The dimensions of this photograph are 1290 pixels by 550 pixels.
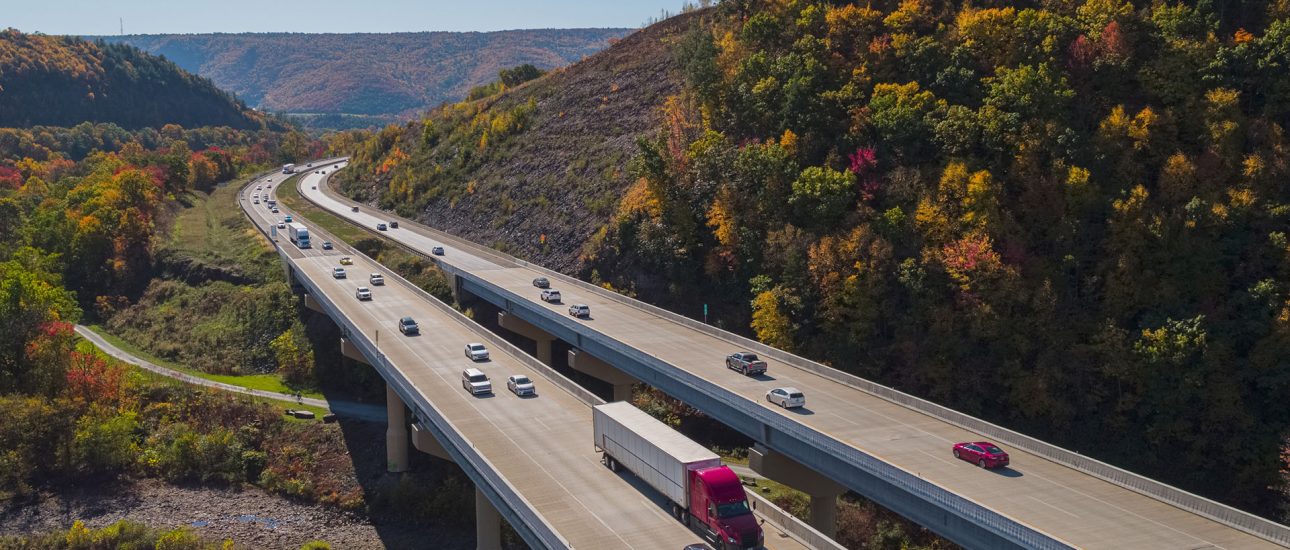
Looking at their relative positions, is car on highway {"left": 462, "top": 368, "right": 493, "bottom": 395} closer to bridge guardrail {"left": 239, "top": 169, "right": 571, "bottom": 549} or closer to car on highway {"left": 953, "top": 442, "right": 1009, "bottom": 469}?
bridge guardrail {"left": 239, "top": 169, "right": 571, "bottom": 549}

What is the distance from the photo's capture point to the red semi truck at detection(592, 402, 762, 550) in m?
37.0

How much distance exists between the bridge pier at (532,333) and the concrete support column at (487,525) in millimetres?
27913

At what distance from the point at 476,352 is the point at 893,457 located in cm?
3257

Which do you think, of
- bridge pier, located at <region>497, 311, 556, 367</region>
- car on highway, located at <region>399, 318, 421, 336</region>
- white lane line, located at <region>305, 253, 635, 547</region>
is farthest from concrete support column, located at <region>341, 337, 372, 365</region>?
bridge pier, located at <region>497, 311, 556, 367</region>

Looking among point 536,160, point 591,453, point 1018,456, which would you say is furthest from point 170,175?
point 1018,456

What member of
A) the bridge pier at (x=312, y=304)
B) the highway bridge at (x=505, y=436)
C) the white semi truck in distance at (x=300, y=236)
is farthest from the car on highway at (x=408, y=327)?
the white semi truck in distance at (x=300, y=236)

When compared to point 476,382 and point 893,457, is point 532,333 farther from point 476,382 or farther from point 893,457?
point 893,457

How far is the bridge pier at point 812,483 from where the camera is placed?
4859 cm

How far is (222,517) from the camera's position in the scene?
63625 mm

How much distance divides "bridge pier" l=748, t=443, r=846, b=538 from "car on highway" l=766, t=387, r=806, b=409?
8.63 ft

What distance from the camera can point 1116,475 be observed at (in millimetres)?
40344

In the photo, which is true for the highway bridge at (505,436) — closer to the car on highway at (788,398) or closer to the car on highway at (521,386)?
the car on highway at (521,386)

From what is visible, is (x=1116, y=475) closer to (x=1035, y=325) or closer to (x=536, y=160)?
(x=1035, y=325)

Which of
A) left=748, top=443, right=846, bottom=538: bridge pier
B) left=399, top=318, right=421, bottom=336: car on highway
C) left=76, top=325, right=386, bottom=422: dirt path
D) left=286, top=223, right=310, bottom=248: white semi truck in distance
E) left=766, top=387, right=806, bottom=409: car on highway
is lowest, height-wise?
left=76, top=325, right=386, bottom=422: dirt path
